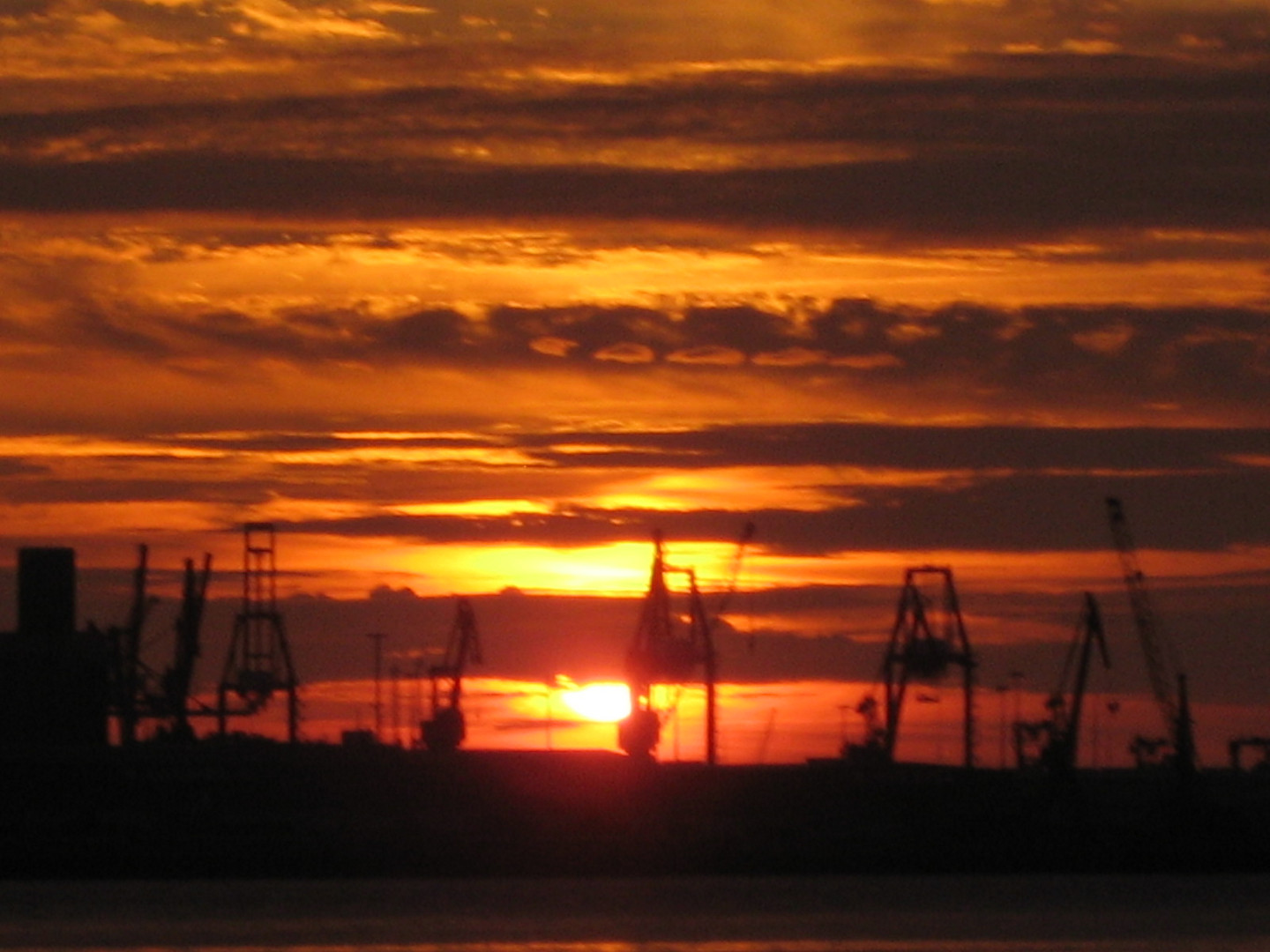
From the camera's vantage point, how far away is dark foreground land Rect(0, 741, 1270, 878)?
493ft

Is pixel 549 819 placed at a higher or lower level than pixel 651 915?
higher

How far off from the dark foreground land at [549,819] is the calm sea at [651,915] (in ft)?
→ 9.49

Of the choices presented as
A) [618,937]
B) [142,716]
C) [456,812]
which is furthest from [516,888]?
[142,716]

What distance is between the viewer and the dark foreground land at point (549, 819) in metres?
150

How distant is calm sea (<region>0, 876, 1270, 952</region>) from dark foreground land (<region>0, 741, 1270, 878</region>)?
289 cm

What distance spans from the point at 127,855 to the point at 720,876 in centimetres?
3241

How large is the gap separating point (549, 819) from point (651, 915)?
46.2m

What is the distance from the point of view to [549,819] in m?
162

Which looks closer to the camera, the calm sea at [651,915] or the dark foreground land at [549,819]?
the calm sea at [651,915]

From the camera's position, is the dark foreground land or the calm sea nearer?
the calm sea

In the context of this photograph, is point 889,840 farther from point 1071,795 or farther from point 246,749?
point 246,749

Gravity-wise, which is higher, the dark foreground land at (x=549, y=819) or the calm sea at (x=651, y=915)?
the dark foreground land at (x=549, y=819)

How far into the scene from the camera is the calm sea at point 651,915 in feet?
330

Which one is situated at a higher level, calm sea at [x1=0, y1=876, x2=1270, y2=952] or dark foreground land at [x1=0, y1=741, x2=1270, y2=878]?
dark foreground land at [x1=0, y1=741, x2=1270, y2=878]
